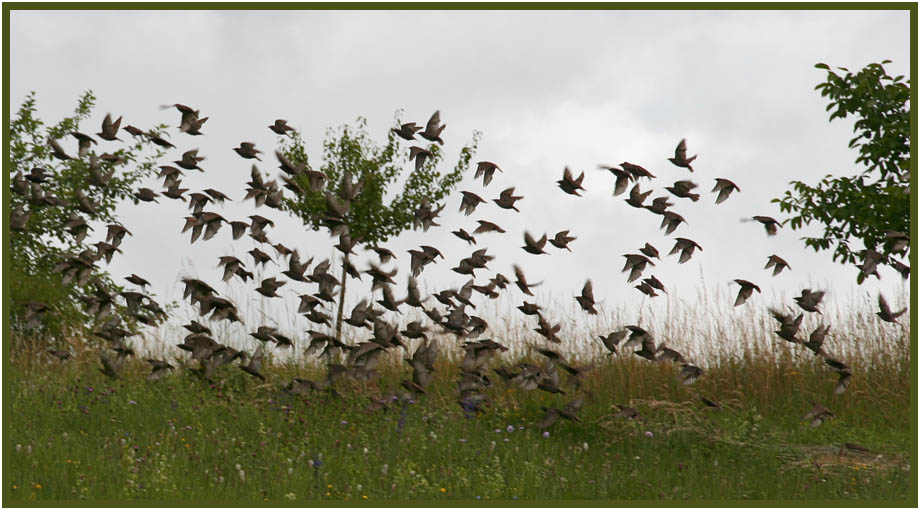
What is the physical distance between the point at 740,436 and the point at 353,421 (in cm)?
377

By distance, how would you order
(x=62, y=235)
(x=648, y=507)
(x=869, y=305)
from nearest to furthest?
(x=648, y=507) < (x=869, y=305) < (x=62, y=235)

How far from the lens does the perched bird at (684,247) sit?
8539mm

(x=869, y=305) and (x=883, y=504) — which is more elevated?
(x=869, y=305)

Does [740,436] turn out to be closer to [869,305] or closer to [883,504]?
[883,504]

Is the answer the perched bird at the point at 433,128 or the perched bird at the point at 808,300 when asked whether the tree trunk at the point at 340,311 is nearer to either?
the perched bird at the point at 433,128

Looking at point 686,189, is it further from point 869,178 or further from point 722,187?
point 869,178

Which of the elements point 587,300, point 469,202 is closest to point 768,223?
point 587,300

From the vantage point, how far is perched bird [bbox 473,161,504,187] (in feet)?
27.4

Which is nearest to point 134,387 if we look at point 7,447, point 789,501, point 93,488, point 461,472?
point 7,447

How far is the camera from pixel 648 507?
6.34 metres

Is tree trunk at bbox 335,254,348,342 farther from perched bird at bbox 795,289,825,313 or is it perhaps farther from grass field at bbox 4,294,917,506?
perched bird at bbox 795,289,825,313

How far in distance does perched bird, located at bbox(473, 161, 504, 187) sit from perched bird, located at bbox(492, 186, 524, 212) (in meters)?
0.27

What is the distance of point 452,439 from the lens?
8.09 meters

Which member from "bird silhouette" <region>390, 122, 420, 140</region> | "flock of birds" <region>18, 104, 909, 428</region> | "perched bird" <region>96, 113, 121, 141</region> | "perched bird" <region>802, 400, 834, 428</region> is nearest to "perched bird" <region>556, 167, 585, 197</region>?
"flock of birds" <region>18, 104, 909, 428</region>
